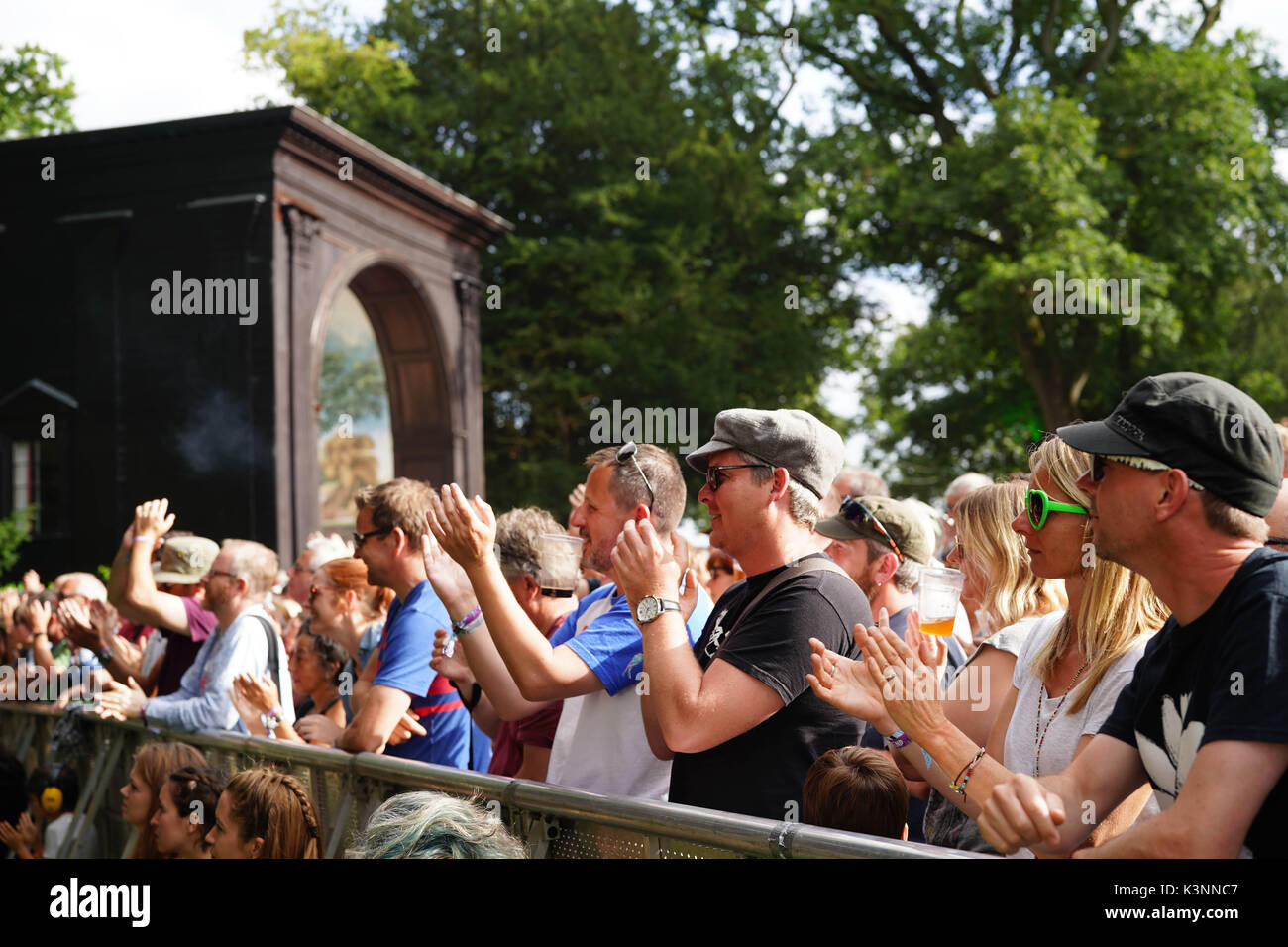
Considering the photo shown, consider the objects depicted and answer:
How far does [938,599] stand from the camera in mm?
3248

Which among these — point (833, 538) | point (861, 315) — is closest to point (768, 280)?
point (861, 315)

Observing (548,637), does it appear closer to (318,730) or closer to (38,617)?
(318,730)

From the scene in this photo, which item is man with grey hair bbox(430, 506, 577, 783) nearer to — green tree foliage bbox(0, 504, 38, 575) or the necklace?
the necklace

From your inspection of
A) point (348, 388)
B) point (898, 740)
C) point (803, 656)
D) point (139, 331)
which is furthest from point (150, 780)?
point (348, 388)

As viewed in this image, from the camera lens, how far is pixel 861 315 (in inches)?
1139

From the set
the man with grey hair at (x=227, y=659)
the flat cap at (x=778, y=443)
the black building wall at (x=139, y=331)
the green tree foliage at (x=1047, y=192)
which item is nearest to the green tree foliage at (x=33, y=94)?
the black building wall at (x=139, y=331)

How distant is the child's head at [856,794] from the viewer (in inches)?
111

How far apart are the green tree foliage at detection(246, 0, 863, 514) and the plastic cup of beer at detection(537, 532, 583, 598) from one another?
849 inches

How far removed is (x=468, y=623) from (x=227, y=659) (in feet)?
7.26

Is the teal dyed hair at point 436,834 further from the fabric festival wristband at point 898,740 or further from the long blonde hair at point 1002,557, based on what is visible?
the long blonde hair at point 1002,557

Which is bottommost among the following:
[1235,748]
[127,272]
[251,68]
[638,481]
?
[1235,748]

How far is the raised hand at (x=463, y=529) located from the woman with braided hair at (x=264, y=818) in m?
1.06
